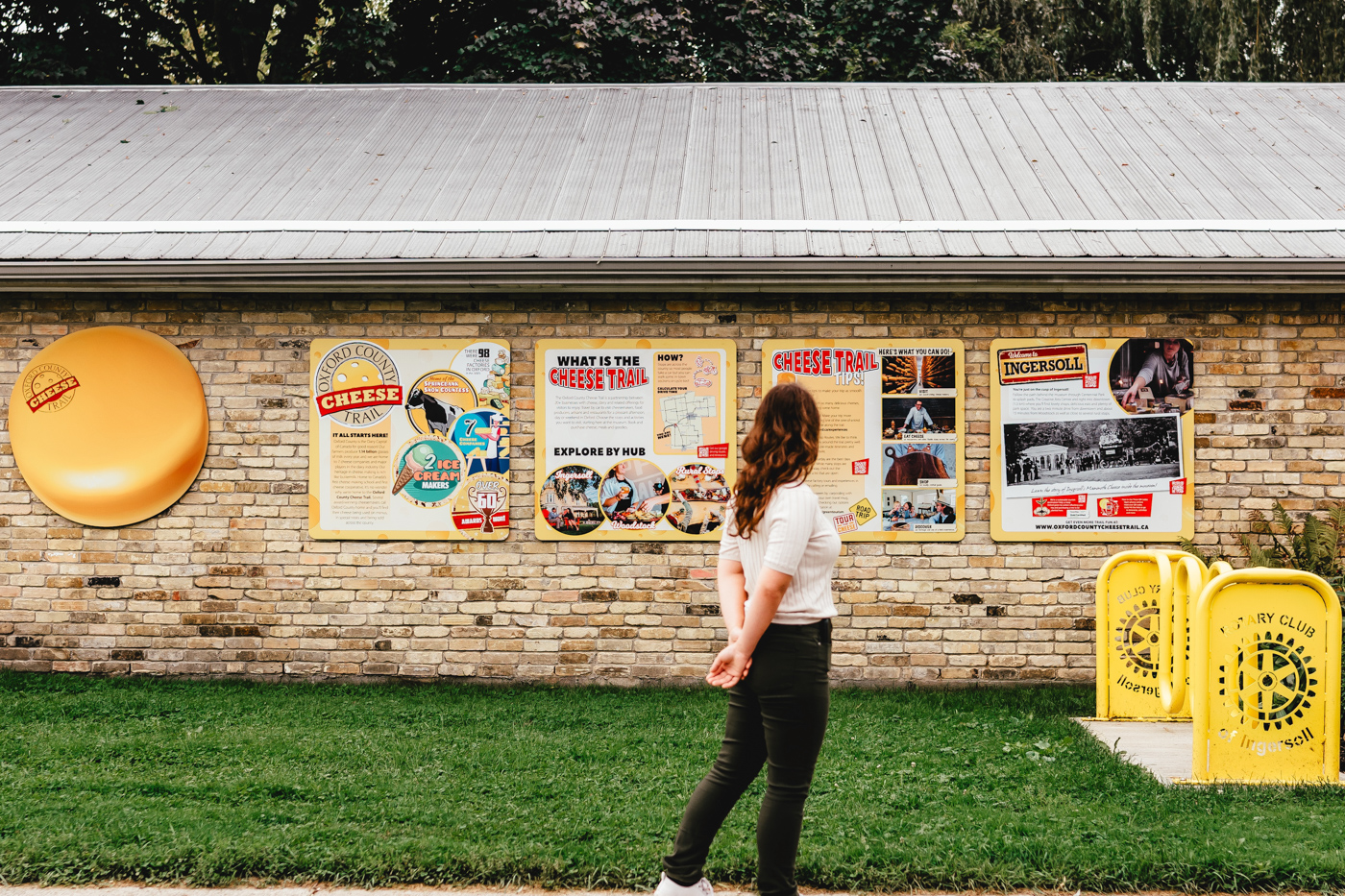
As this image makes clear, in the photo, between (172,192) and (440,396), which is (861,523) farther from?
(172,192)

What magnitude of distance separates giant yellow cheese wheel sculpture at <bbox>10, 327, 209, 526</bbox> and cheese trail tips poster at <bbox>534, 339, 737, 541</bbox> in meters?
2.53

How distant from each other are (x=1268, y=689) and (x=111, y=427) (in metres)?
7.24

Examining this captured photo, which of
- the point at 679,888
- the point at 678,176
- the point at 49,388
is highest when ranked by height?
the point at 678,176

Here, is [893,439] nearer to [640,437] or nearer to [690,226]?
[640,437]

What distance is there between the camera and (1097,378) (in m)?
6.91

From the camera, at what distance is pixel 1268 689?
15.9 ft

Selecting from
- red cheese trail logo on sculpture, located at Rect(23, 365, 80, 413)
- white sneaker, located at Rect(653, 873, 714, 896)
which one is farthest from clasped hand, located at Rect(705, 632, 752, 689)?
red cheese trail logo on sculpture, located at Rect(23, 365, 80, 413)

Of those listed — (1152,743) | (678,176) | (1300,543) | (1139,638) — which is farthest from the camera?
(678,176)

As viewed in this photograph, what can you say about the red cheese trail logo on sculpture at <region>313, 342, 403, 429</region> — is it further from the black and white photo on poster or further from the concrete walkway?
the concrete walkway

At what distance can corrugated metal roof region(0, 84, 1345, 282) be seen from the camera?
22.4 feet

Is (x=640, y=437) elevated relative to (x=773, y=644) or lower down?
elevated

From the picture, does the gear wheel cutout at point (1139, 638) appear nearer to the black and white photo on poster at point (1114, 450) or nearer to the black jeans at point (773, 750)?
the black and white photo on poster at point (1114, 450)

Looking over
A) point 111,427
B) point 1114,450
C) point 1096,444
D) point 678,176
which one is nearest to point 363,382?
point 111,427

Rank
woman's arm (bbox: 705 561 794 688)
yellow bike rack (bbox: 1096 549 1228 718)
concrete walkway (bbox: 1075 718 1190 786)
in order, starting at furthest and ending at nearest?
1. yellow bike rack (bbox: 1096 549 1228 718)
2. concrete walkway (bbox: 1075 718 1190 786)
3. woman's arm (bbox: 705 561 794 688)
